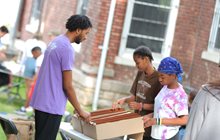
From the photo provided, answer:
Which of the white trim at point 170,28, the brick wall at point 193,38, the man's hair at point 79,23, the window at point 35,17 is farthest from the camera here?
the window at point 35,17

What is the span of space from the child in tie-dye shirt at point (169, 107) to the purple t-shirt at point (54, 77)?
2.97ft

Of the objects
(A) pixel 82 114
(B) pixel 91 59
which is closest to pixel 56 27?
(B) pixel 91 59

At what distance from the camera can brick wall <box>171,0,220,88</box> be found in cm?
1439

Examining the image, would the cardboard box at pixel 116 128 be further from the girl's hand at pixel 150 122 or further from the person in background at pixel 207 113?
the person in background at pixel 207 113

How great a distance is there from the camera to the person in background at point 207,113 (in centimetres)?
437

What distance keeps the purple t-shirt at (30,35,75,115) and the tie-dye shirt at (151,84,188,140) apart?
3.19 ft

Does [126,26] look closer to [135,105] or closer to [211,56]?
[211,56]

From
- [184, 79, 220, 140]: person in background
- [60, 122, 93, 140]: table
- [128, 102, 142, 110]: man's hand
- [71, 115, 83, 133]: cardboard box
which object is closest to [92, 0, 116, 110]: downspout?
[60, 122, 93, 140]: table

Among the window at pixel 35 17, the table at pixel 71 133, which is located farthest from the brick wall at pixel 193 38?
the table at pixel 71 133

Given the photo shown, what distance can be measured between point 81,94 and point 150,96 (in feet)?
28.2

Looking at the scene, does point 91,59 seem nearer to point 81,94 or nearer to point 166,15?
point 81,94

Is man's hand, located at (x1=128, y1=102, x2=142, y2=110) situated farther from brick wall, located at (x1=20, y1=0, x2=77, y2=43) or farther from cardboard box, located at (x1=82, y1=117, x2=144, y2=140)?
brick wall, located at (x1=20, y1=0, x2=77, y2=43)

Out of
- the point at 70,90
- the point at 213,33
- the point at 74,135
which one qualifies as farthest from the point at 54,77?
the point at 213,33

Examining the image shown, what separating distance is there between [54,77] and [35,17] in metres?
15.1
